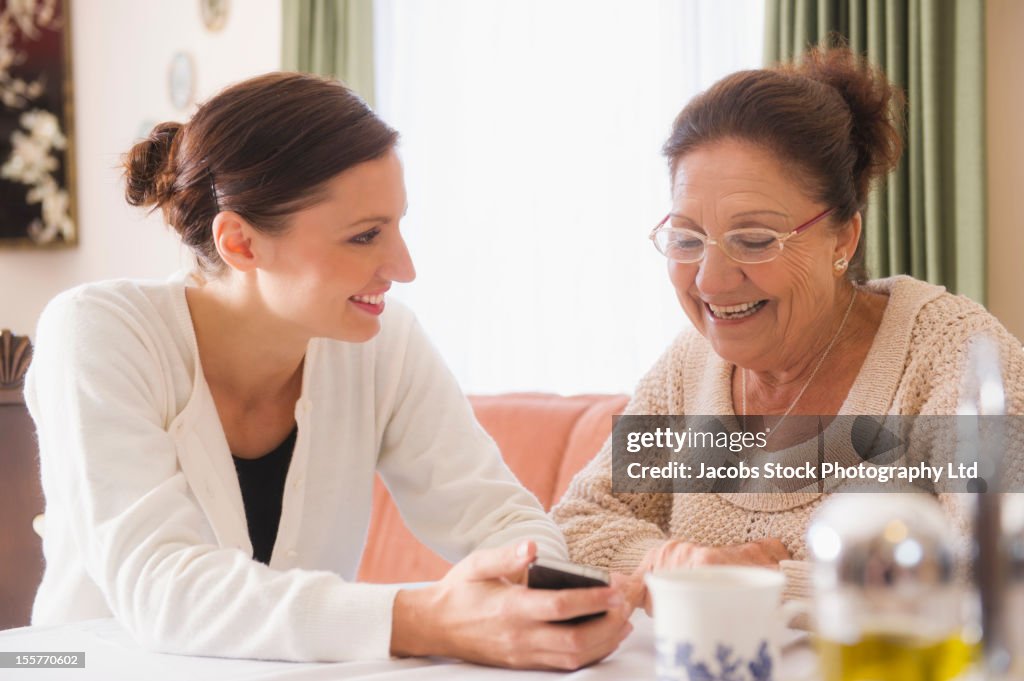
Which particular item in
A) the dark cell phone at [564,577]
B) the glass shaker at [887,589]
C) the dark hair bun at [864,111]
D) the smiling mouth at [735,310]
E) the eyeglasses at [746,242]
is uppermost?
the dark hair bun at [864,111]

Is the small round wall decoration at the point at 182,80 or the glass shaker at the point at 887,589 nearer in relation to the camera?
the glass shaker at the point at 887,589

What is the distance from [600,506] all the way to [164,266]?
3.24 metres

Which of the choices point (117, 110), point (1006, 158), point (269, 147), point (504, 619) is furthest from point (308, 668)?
point (117, 110)

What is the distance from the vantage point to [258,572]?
47.2 inches

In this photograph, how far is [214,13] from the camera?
4332mm

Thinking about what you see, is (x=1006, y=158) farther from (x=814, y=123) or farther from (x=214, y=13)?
(x=214, y=13)

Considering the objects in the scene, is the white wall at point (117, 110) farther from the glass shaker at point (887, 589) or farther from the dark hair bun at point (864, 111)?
the glass shaker at point (887, 589)

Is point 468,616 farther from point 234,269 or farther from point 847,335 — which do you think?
point 847,335

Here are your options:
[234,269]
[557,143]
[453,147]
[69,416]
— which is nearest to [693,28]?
[557,143]

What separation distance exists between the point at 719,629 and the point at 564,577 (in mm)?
350

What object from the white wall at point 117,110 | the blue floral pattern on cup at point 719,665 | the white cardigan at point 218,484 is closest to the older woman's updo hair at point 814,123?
the white cardigan at point 218,484

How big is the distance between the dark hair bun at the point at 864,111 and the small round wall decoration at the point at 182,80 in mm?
3244

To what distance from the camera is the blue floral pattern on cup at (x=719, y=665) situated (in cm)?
77

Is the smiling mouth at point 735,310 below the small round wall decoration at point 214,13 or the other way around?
below
